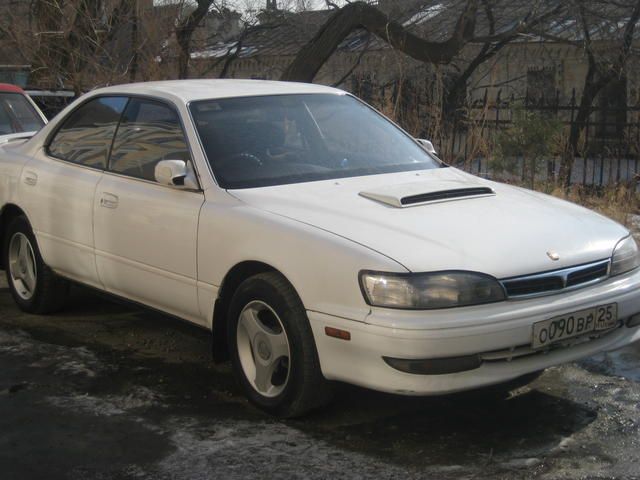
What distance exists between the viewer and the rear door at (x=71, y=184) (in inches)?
221

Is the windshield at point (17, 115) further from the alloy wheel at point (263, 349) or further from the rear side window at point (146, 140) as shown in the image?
the alloy wheel at point (263, 349)

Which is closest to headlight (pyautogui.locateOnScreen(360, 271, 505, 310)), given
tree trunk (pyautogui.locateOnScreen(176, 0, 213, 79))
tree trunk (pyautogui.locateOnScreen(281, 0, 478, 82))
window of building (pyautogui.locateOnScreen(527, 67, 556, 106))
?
tree trunk (pyautogui.locateOnScreen(281, 0, 478, 82))

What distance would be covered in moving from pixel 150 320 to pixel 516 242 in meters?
3.08

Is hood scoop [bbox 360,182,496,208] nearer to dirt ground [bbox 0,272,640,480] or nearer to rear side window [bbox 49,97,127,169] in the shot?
dirt ground [bbox 0,272,640,480]

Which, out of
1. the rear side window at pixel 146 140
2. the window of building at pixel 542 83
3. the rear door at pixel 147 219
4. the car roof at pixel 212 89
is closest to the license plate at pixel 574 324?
the rear door at pixel 147 219

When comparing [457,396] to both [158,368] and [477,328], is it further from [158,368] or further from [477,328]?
[158,368]

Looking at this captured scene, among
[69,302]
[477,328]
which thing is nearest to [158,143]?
[69,302]

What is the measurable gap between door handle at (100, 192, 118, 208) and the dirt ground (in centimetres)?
89

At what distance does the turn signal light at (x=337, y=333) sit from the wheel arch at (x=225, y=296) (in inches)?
19.1

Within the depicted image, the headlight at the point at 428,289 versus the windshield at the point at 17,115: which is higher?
the windshield at the point at 17,115

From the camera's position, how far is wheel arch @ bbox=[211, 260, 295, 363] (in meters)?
4.41

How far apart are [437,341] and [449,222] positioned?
2.26 feet

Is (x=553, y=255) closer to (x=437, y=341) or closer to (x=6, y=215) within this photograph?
(x=437, y=341)

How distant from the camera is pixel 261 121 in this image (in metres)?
5.20
